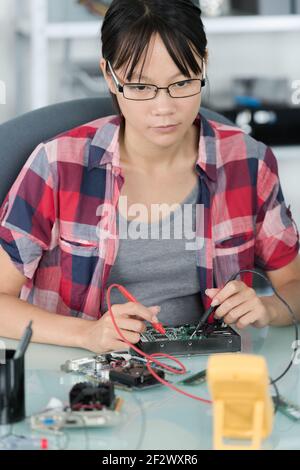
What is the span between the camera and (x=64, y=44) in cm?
304

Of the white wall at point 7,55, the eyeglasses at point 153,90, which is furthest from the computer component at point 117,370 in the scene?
the white wall at point 7,55

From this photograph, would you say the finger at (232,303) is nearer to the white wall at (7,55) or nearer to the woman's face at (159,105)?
the woman's face at (159,105)

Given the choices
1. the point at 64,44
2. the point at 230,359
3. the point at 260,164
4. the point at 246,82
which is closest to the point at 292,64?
the point at 246,82

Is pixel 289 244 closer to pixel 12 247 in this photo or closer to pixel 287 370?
pixel 287 370

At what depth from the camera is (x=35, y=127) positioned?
1.65 metres

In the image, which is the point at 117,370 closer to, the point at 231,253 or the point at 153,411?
the point at 153,411

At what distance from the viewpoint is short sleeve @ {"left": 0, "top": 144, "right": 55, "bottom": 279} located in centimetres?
148

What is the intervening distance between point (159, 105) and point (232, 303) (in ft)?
1.14

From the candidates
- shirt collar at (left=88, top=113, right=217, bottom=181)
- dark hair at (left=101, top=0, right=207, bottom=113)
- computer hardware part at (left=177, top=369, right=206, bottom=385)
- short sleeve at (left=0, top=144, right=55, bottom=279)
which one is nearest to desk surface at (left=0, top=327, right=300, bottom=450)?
computer hardware part at (left=177, top=369, right=206, bottom=385)

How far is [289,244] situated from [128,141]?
14.1 inches

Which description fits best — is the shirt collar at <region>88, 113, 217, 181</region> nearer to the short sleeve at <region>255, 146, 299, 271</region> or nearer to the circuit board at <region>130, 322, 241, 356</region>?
the short sleeve at <region>255, 146, 299, 271</region>

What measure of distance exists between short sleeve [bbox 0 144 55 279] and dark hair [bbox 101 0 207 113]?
24 cm

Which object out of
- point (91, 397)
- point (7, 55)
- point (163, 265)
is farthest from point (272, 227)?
point (7, 55)

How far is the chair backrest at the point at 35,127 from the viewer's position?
1606mm
